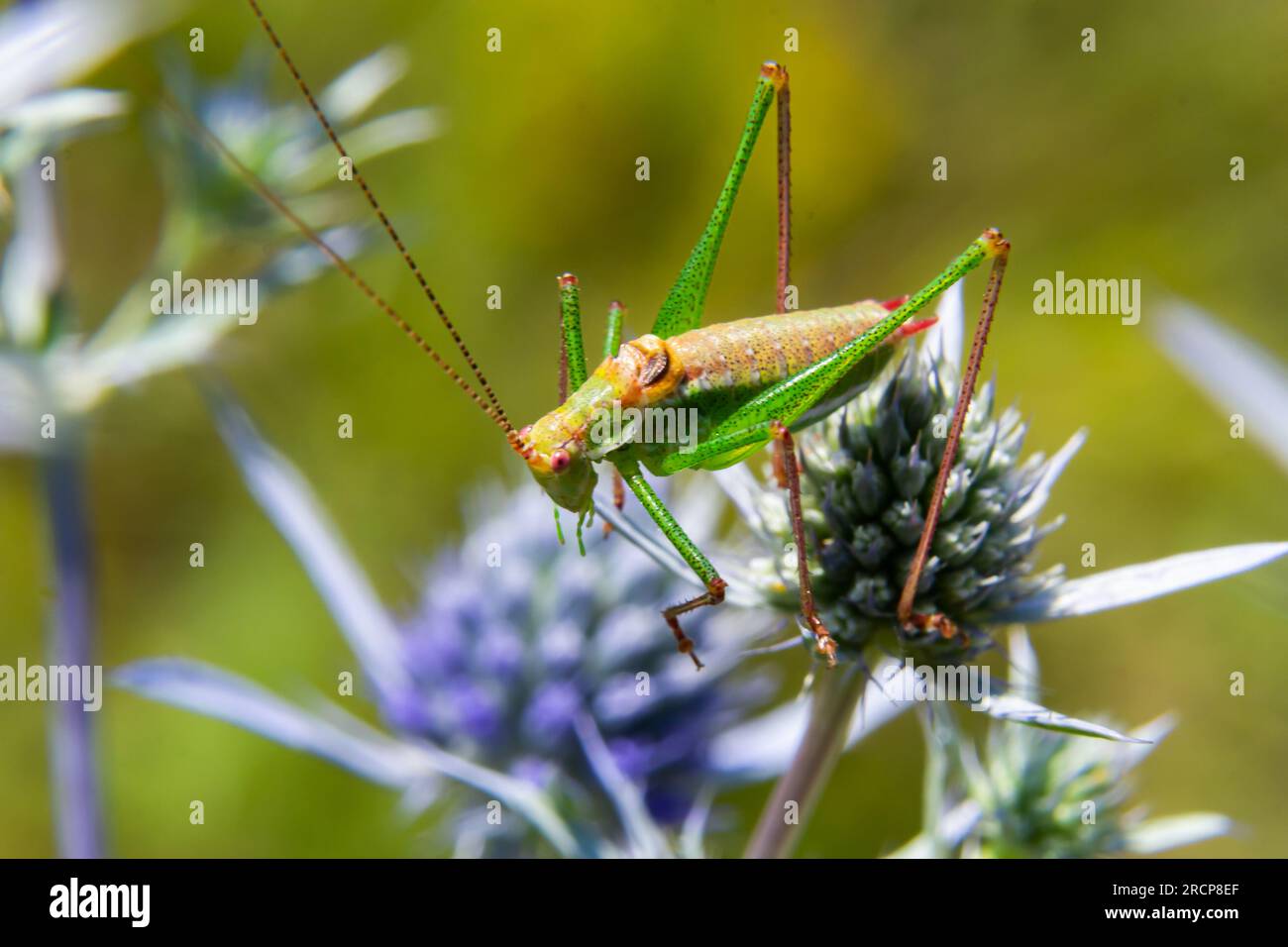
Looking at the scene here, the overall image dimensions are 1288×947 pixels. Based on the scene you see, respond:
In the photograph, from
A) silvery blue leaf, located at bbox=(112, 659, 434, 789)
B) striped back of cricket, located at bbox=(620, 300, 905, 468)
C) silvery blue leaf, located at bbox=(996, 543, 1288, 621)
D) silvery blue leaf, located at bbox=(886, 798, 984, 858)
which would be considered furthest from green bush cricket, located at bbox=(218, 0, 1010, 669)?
silvery blue leaf, located at bbox=(112, 659, 434, 789)

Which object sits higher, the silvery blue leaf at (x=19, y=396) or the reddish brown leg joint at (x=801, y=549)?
the silvery blue leaf at (x=19, y=396)

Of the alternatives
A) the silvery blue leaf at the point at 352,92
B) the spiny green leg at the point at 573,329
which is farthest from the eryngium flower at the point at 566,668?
the silvery blue leaf at the point at 352,92

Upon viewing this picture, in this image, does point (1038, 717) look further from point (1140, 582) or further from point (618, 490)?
point (618, 490)

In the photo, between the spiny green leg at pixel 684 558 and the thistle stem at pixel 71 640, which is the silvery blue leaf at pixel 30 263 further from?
the spiny green leg at pixel 684 558

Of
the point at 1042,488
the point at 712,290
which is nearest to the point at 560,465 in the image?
the point at 1042,488

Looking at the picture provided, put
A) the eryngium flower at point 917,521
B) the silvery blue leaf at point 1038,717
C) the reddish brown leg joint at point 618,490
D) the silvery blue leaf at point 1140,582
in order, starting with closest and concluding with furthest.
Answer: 1. the silvery blue leaf at point 1038,717
2. the silvery blue leaf at point 1140,582
3. the eryngium flower at point 917,521
4. the reddish brown leg joint at point 618,490

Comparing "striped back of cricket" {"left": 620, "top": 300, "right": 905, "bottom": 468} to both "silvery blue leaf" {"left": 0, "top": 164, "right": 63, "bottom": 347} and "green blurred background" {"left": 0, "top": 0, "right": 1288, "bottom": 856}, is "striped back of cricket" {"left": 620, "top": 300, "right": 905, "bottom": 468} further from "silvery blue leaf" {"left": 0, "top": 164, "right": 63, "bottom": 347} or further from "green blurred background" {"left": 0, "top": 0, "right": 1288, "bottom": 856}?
"green blurred background" {"left": 0, "top": 0, "right": 1288, "bottom": 856}
